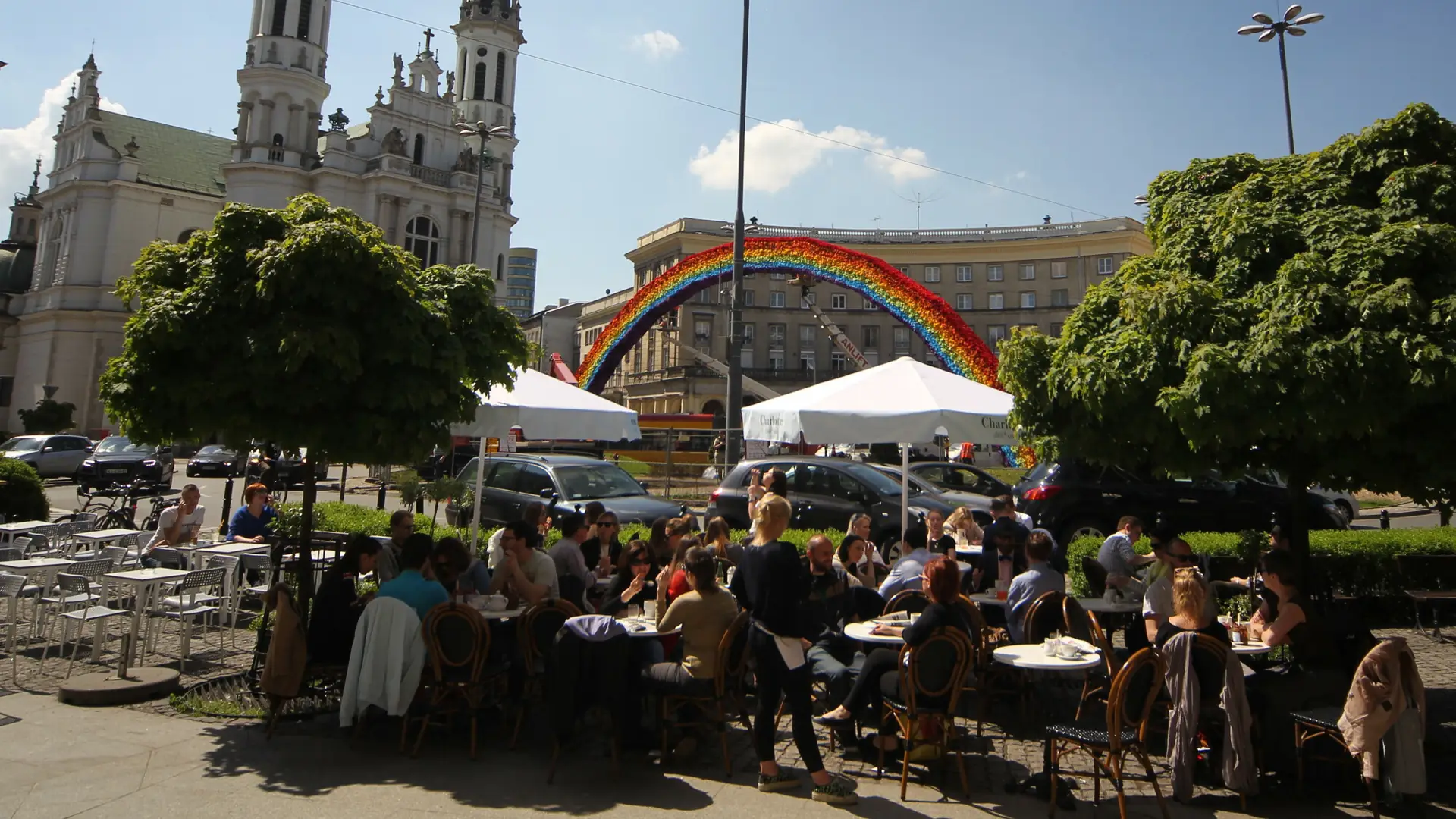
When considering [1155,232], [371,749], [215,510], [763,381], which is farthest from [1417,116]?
[763,381]

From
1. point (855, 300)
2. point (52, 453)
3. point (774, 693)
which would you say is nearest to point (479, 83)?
point (855, 300)

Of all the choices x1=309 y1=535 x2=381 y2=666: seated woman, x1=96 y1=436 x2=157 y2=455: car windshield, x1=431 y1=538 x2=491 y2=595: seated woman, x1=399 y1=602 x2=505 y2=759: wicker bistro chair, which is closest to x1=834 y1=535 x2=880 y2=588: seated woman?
x1=431 y1=538 x2=491 y2=595: seated woman

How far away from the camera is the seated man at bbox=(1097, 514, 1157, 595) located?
830 cm

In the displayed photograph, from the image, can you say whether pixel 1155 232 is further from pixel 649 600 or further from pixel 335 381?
→ pixel 335 381

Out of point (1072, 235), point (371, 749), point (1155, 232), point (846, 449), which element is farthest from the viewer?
point (1072, 235)

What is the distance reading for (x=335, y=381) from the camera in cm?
647

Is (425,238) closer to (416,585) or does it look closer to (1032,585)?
(416,585)

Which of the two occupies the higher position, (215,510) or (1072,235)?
(1072,235)

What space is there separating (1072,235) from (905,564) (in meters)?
Result: 71.8

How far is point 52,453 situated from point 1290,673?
1406 inches

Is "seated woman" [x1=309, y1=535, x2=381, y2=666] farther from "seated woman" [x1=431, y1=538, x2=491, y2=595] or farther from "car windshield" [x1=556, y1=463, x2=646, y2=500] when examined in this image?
"car windshield" [x1=556, y1=463, x2=646, y2=500]

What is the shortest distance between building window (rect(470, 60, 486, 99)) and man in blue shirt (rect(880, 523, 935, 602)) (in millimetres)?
66431

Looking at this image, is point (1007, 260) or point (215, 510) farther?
point (1007, 260)

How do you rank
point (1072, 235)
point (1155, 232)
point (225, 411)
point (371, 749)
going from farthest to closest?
point (1072, 235) → point (1155, 232) → point (225, 411) → point (371, 749)
